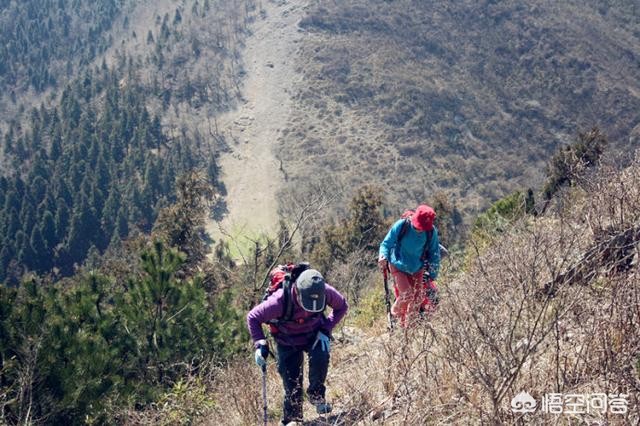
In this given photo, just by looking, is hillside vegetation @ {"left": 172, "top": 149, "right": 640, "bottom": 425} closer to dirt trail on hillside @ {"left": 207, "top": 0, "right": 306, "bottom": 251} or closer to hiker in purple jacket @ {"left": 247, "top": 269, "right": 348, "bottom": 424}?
hiker in purple jacket @ {"left": 247, "top": 269, "right": 348, "bottom": 424}

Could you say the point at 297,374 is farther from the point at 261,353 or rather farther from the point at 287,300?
the point at 287,300

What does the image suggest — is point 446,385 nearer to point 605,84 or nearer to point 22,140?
point 605,84

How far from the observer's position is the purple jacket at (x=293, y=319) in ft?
13.7

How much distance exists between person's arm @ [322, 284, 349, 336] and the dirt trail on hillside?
132 ft

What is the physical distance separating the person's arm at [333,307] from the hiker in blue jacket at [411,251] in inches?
37.1

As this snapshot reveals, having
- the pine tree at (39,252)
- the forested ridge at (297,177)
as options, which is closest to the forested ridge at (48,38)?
the forested ridge at (297,177)

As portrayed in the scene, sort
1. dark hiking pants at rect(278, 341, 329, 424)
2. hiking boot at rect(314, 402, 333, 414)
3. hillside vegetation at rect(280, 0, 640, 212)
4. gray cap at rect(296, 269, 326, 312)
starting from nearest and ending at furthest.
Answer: gray cap at rect(296, 269, 326, 312) < hiking boot at rect(314, 402, 333, 414) < dark hiking pants at rect(278, 341, 329, 424) < hillside vegetation at rect(280, 0, 640, 212)

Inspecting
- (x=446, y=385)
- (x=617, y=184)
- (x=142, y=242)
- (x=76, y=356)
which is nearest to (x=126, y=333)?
(x=76, y=356)

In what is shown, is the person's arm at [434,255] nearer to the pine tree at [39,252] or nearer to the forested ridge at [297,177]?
the forested ridge at [297,177]

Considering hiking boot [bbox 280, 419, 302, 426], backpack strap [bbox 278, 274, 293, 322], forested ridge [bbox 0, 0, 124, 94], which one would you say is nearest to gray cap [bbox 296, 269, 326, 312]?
backpack strap [bbox 278, 274, 293, 322]

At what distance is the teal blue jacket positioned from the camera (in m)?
5.33

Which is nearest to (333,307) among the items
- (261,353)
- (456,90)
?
(261,353)

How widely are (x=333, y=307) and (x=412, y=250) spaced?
139 cm

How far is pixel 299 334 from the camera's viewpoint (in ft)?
14.2
